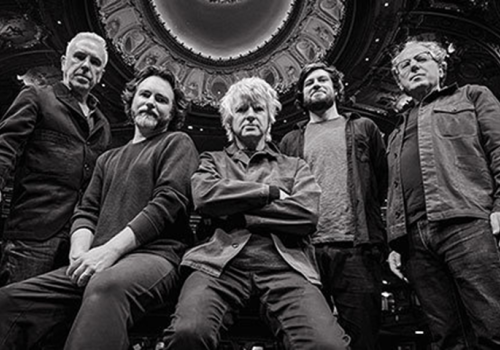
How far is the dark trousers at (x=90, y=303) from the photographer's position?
214 cm

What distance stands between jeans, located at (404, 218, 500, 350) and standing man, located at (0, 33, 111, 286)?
206 centimetres

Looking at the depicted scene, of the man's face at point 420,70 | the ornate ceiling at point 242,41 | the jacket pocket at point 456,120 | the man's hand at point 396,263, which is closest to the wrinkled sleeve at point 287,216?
the man's hand at point 396,263

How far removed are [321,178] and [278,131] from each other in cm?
981

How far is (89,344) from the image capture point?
206 cm

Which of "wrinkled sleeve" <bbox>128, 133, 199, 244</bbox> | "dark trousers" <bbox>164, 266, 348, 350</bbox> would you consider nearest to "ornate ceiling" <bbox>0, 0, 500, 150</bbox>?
"wrinkled sleeve" <bbox>128, 133, 199, 244</bbox>

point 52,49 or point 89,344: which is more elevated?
point 52,49

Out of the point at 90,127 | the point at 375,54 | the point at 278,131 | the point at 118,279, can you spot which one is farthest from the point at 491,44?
the point at 118,279

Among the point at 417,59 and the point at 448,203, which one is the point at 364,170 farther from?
the point at 417,59

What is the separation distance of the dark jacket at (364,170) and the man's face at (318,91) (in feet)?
0.58

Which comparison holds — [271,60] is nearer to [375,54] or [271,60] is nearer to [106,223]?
[375,54]

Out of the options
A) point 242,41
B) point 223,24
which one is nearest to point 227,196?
point 242,41

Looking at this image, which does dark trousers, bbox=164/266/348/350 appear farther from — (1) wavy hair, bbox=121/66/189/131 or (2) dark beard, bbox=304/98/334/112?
(2) dark beard, bbox=304/98/334/112

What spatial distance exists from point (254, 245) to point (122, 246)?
656 mm

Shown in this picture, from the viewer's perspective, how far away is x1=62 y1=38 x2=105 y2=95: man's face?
347 cm
